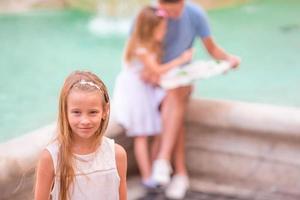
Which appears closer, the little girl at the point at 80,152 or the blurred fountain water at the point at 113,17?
the little girl at the point at 80,152

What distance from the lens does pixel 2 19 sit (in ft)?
28.1

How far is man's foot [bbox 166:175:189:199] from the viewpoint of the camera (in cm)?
379

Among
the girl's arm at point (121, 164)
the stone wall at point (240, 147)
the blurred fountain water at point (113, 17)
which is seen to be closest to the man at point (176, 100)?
the stone wall at point (240, 147)

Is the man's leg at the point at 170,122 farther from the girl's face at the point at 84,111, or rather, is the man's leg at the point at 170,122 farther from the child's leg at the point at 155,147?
the girl's face at the point at 84,111

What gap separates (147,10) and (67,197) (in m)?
1.78

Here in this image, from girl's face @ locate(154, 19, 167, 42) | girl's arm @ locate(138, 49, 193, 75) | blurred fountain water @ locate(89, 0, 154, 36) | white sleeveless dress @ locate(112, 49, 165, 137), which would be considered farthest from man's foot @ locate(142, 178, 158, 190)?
blurred fountain water @ locate(89, 0, 154, 36)

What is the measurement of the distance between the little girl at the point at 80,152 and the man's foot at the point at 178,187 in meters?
1.51

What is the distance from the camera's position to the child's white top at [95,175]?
2240 mm

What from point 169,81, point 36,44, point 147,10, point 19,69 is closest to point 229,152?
point 169,81

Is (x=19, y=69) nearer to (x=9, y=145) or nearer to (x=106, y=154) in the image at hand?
(x=9, y=145)

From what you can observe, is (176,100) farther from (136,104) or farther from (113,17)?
(113,17)

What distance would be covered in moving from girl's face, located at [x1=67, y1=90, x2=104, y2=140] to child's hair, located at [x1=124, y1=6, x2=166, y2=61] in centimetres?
166

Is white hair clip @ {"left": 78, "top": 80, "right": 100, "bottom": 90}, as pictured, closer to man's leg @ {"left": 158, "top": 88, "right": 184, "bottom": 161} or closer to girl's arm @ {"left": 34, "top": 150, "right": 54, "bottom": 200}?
girl's arm @ {"left": 34, "top": 150, "right": 54, "bottom": 200}

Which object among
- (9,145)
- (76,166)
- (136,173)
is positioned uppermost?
(76,166)
